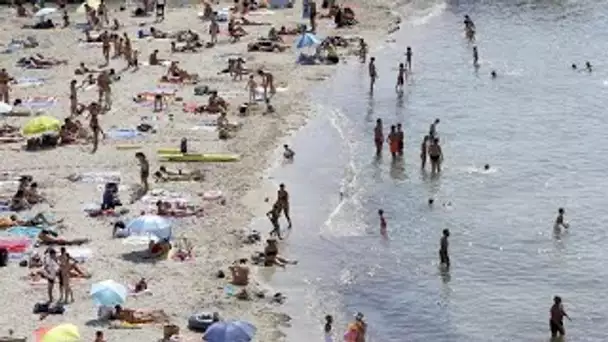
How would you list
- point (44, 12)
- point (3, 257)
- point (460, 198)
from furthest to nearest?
point (44, 12) < point (460, 198) < point (3, 257)

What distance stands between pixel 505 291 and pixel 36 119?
681 inches

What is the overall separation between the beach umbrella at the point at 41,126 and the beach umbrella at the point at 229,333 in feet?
56.2

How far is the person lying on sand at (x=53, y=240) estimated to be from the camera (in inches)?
1316

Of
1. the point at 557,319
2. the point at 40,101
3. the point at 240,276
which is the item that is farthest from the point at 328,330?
the point at 40,101

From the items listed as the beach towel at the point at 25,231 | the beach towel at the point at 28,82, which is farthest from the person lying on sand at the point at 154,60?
the beach towel at the point at 25,231

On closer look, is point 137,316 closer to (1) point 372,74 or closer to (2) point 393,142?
(2) point 393,142

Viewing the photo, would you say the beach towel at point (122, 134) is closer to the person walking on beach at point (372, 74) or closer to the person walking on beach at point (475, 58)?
the person walking on beach at point (372, 74)

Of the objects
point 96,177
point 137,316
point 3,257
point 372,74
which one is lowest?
point 137,316

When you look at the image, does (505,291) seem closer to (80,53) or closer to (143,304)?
(143,304)

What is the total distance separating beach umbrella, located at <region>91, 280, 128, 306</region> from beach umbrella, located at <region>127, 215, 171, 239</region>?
3969 millimetres

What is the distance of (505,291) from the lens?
3256cm

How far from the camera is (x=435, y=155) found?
41.5 metres

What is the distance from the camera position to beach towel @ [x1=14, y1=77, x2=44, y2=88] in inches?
1986

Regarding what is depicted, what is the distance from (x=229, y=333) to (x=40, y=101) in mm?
22954
